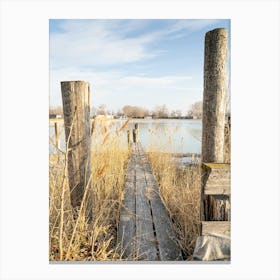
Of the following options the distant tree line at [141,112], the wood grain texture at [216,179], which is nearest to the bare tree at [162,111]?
the distant tree line at [141,112]

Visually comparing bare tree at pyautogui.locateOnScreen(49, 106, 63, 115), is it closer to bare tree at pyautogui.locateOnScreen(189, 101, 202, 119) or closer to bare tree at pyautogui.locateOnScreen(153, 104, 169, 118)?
bare tree at pyautogui.locateOnScreen(153, 104, 169, 118)

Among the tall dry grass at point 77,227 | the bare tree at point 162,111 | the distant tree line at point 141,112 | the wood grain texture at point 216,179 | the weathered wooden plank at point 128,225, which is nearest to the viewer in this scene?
the wood grain texture at point 216,179

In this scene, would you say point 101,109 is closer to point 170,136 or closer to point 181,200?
point 181,200

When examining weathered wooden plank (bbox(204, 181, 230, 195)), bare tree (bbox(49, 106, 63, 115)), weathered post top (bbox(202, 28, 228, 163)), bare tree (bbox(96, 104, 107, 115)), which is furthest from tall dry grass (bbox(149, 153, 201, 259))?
bare tree (bbox(49, 106, 63, 115))

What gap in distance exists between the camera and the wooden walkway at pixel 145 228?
1729 millimetres

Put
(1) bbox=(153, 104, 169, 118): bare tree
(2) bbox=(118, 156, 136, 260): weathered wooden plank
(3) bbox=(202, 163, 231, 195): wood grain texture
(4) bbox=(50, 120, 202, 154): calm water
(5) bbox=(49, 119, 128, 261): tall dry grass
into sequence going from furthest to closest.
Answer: (4) bbox=(50, 120, 202, 154): calm water
(1) bbox=(153, 104, 169, 118): bare tree
(2) bbox=(118, 156, 136, 260): weathered wooden plank
(5) bbox=(49, 119, 128, 261): tall dry grass
(3) bbox=(202, 163, 231, 195): wood grain texture

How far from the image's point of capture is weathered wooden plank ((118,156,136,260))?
177cm

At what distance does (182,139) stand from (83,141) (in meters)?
1.76

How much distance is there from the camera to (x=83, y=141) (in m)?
1.78

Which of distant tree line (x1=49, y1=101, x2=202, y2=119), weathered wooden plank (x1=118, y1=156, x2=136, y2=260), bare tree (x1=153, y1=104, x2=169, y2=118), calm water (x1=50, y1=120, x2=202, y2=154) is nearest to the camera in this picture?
weathered wooden plank (x1=118, y1=156, x2=136, y2=260)

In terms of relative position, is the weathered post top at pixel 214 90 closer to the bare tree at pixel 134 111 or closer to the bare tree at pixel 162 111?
the bare tree at pixel 162 111
